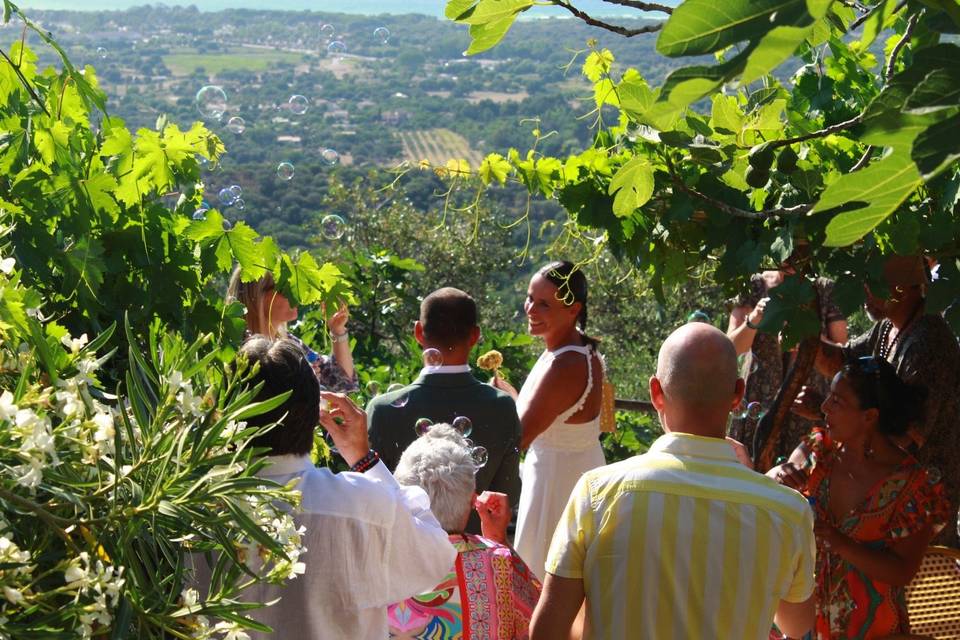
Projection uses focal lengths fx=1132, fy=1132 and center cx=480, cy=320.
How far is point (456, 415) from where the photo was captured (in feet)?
13.1

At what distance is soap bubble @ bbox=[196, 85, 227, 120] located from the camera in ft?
17.6

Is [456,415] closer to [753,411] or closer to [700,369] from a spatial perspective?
[753,411]

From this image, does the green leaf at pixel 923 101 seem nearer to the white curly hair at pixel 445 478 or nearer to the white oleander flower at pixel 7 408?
the white oleander flower at pixel 7 408

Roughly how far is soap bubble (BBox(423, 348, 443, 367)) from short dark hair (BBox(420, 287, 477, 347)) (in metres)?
0.04

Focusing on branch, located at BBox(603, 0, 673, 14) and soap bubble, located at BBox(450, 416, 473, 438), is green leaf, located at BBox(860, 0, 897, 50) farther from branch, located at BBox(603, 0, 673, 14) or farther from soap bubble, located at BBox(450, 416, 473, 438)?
soap bubble, located at BBox(450, 416, 473, 438)

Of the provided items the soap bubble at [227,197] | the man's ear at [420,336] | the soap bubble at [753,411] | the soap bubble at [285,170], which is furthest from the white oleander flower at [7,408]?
the soap bubble at [285,170]

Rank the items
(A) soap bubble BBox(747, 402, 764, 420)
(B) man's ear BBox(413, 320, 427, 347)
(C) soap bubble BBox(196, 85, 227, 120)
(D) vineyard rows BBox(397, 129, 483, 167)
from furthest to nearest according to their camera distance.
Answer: (D) vineyard rows BBox(397, 129, 483, 167) → (C) soap bubble BBox(196, 85, 227, 120) → (A) soap bubble BBox(747, 402, 764, 420) → (B) man's ear BBox(413, 320, 427, 347)

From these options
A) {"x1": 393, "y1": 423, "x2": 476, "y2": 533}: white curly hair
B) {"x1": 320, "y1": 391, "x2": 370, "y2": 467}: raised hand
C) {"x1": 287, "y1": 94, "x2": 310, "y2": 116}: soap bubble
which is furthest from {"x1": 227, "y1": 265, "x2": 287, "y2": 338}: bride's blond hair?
{"x1": 287, "y1": 94, "x2": 310, "y2": 116}: soap bubble

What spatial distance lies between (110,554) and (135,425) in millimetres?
255

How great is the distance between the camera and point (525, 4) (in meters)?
2.05

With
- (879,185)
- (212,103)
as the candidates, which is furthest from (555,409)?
(879,185)

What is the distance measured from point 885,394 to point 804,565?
47.8 inches

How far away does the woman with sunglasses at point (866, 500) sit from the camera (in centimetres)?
338

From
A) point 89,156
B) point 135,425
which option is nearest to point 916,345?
point 89,156
